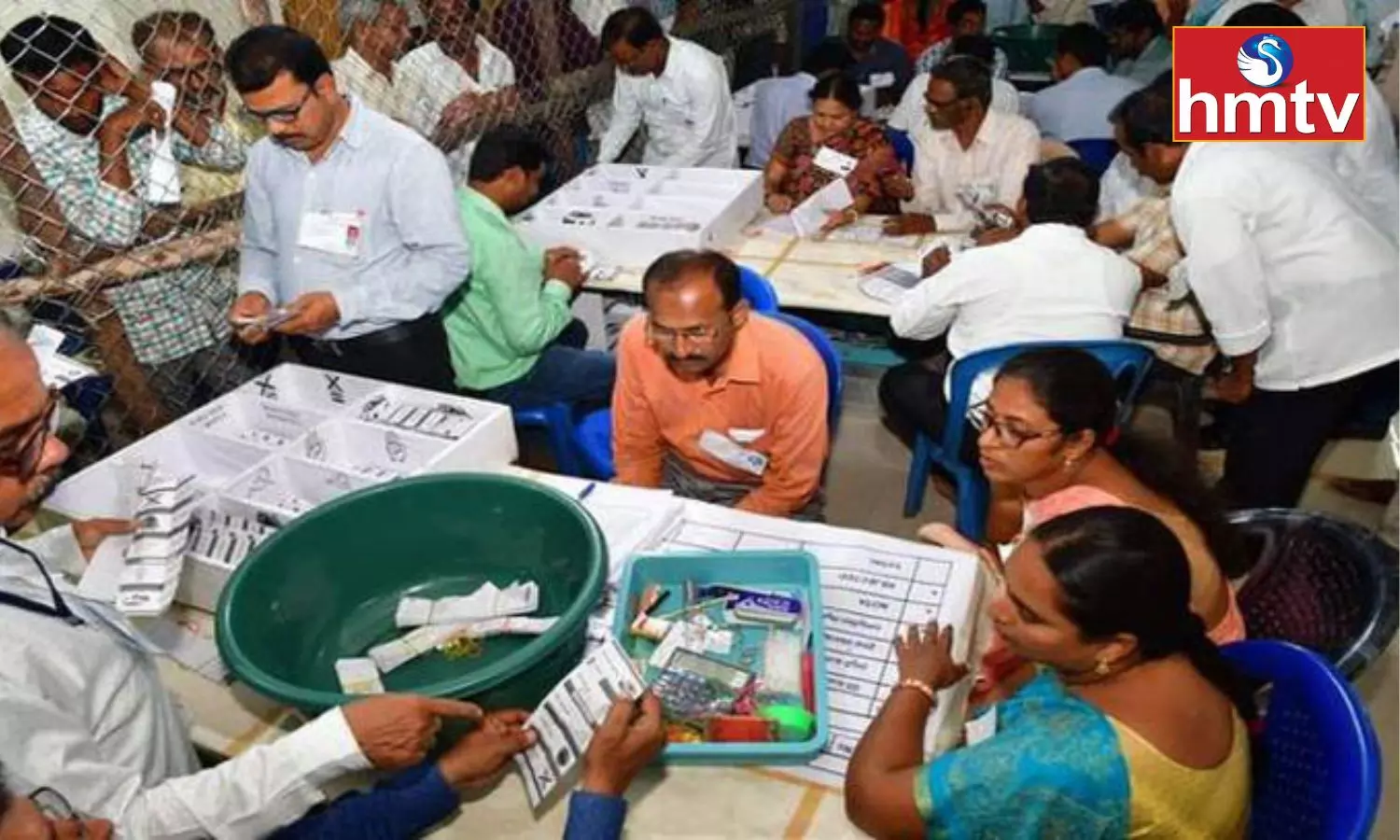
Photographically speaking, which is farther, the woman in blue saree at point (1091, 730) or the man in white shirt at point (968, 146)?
the man in white shirt at point (968, 146)

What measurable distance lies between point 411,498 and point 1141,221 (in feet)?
7.31

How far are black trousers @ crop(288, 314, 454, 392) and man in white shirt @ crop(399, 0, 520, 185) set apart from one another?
116 cm

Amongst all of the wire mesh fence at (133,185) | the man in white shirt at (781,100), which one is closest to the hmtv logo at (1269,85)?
the man in white shirt at (781,100)

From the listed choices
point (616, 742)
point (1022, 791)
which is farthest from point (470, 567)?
point (1022, 791)

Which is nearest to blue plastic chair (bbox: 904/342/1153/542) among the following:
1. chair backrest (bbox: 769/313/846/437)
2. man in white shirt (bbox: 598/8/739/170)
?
chair backrest (bbox: 769/313/846/437)

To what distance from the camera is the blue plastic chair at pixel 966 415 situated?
2393 millimetres

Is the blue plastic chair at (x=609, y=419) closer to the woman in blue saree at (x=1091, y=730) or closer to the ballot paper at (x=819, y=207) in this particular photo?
the ballot paper at (x=819, y=207)

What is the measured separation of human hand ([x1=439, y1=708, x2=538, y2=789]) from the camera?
3.95 ft

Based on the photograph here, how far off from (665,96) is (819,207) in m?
1.09

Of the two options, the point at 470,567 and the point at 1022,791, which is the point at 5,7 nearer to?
the point at 470,567

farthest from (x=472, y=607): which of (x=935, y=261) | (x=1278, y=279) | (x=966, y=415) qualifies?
(x=1278, y=279)

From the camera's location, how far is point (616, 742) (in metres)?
1.17

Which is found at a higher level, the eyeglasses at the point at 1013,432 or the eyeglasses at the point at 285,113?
the eyeglasses at the point at 285,113

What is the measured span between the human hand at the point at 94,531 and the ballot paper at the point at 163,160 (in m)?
1.25
